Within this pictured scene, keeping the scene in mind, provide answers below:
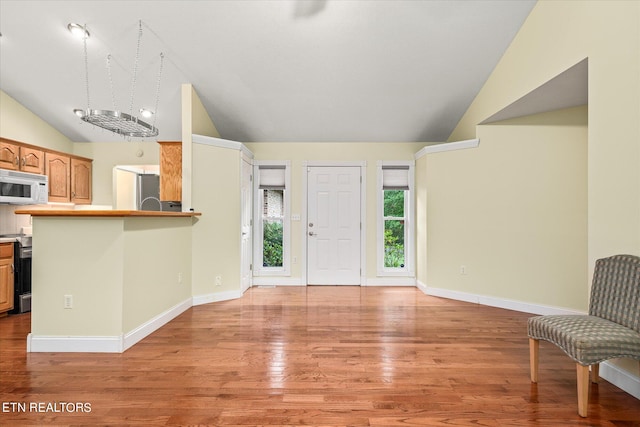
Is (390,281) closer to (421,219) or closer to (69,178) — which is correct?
(421,219)

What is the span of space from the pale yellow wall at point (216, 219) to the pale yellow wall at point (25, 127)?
2555mm

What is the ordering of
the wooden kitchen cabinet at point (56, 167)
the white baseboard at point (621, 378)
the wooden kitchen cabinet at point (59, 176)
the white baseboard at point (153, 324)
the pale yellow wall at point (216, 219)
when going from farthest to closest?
1. the wooden kitchen cabinet at point (59, 176)
2. the pale yellow wall at point (216, 219)
3. the wooden kitchen cabinet at point (56, 167)
4. the white baseboard at point (153, 324)
5. the white baseboard at point (621, 378)

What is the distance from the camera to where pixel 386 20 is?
3.46 metres

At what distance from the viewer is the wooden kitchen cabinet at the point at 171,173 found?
14.6 ft

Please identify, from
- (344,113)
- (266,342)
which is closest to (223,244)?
(266,342)

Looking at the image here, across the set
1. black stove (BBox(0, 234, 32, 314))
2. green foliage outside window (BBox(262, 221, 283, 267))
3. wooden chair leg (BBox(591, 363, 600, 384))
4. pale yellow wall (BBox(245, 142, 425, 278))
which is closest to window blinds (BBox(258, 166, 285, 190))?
pale yellow wall (BBox(245, 142, 425, 278))

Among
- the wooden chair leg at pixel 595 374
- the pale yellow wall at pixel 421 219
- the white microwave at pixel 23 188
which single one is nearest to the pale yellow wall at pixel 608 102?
the wooden chair leg at pixel 595 374

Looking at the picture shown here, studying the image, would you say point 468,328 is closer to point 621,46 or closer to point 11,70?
point 621,46

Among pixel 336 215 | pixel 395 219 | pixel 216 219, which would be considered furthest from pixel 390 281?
pixel 216 219

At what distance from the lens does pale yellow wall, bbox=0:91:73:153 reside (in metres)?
4.46

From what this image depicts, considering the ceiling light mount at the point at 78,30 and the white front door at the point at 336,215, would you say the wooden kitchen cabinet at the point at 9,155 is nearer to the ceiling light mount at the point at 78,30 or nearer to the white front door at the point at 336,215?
the ceiling light mount at the point at 78,30

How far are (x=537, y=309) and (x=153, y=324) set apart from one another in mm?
4297

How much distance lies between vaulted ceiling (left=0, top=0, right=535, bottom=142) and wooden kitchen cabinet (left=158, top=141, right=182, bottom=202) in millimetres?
697

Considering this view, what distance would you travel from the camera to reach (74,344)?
280 centimetres
